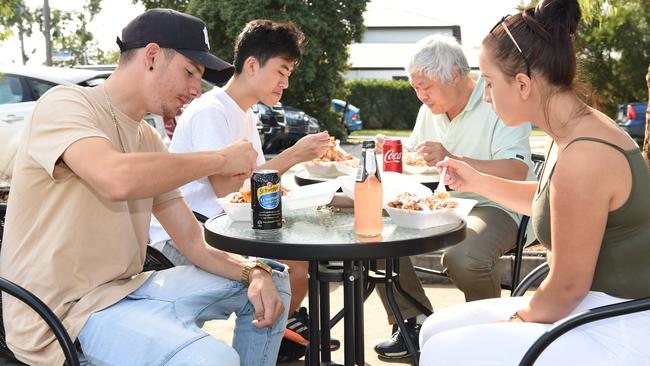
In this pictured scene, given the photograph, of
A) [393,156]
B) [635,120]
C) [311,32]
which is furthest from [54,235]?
[311,32]

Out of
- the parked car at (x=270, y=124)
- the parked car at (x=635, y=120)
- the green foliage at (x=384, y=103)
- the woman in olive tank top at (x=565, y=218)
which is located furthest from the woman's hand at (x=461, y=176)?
the green foliage at (x=384, y=103)

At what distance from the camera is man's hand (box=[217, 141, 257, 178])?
2.73 metres

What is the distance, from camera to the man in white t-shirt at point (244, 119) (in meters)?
3.77

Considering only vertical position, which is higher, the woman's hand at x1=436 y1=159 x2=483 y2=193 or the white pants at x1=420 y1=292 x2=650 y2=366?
the woman's hand at x1=436 y1=159 x2=483 y2=193

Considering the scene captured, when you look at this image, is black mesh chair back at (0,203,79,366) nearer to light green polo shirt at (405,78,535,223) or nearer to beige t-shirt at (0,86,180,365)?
beige t-shirt at (0,86,180,365)

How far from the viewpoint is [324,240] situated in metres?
2.54

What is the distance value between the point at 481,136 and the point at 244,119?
124 centimetres

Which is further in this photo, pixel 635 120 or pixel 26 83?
pixel 635 120

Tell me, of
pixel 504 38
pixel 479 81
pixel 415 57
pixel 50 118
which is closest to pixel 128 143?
pixel 50 118

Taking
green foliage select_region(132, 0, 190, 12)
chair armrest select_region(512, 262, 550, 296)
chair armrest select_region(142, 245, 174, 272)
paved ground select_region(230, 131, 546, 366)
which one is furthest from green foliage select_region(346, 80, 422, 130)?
Result: chair armrest select_region(512, 262, 550, 296)

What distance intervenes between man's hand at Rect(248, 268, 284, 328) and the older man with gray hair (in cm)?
122

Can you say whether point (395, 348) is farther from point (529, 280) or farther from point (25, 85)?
point (25, 85)

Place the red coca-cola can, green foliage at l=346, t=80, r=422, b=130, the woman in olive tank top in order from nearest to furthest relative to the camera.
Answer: the woman in olive tank top < the red coca-cola can < green foliage at l=346, t=80, r=422, b=130

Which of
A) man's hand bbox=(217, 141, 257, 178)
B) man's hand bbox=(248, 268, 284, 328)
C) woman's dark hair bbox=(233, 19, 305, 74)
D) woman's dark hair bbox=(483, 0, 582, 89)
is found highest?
woman's dark hair bbox=(483, 0, 582, 89)
